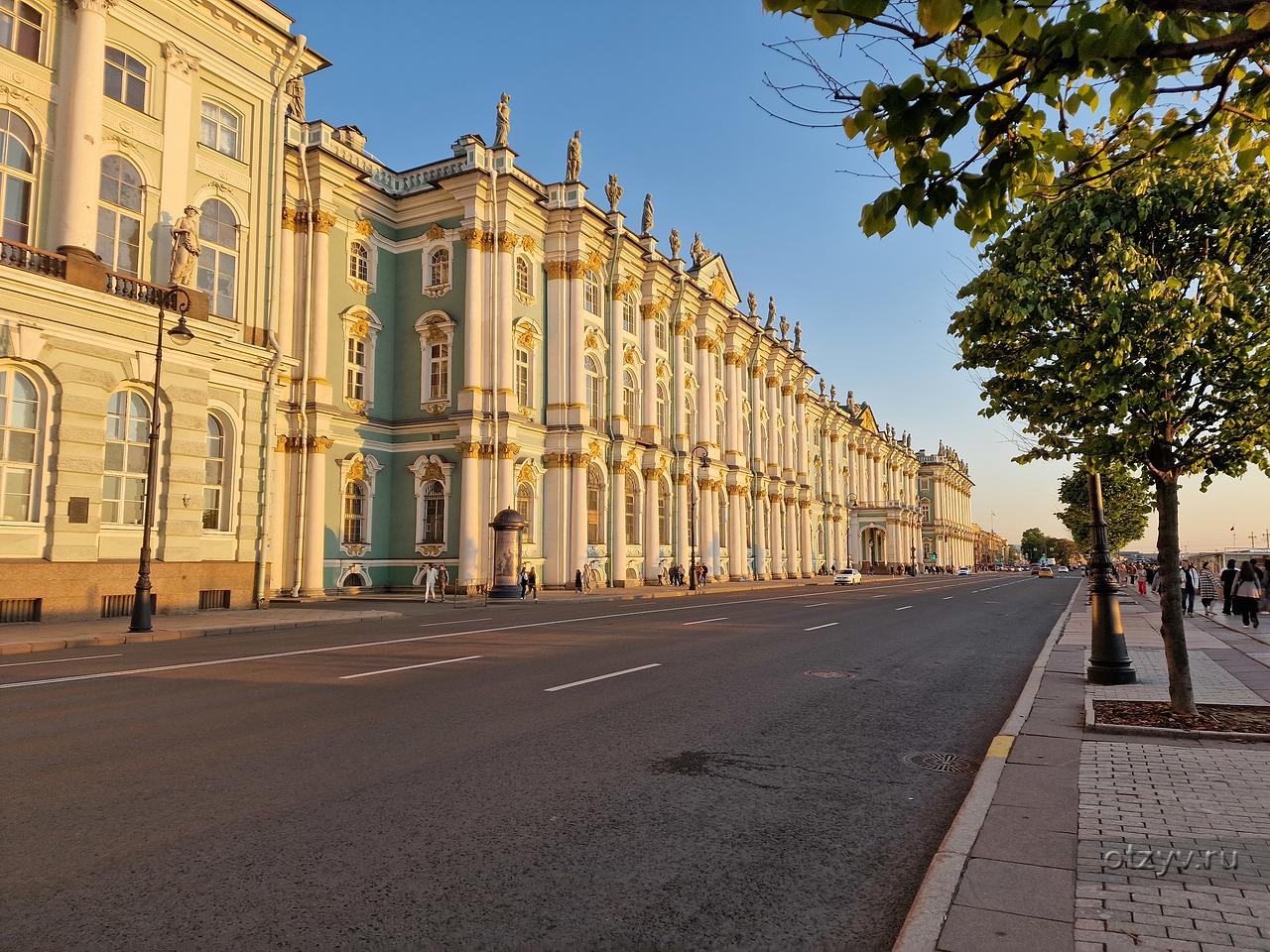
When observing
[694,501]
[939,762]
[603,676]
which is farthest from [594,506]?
[939,762]

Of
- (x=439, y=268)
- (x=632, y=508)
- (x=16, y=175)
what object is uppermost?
(x=439, y=268)

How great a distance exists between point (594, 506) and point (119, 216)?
82.0 feet

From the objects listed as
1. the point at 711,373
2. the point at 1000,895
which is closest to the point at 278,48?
the point at 1000,895

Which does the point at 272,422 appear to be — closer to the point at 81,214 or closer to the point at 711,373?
the point at 81,214

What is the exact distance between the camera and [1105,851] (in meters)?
4.52

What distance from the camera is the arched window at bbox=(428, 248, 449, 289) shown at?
119 ft

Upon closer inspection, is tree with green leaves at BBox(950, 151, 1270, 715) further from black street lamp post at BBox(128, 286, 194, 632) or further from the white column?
the white column

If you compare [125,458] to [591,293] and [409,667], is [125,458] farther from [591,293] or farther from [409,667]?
[591,293]

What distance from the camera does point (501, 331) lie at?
114 feet

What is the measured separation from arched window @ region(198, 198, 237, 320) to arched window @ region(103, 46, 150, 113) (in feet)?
9.75

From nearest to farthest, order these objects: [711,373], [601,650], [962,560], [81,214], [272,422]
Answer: [601,650], [81,214], [272,422], [711,373], [962,560]

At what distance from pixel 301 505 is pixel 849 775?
28230mm

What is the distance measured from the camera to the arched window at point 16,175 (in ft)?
61.5

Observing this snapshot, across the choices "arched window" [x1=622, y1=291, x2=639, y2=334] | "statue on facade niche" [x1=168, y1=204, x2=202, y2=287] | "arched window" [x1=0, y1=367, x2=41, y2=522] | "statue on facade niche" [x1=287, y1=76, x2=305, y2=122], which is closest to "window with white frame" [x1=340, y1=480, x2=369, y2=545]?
"statue on facade niche" [x1=168, y1=204, x2=202, y2=287]
